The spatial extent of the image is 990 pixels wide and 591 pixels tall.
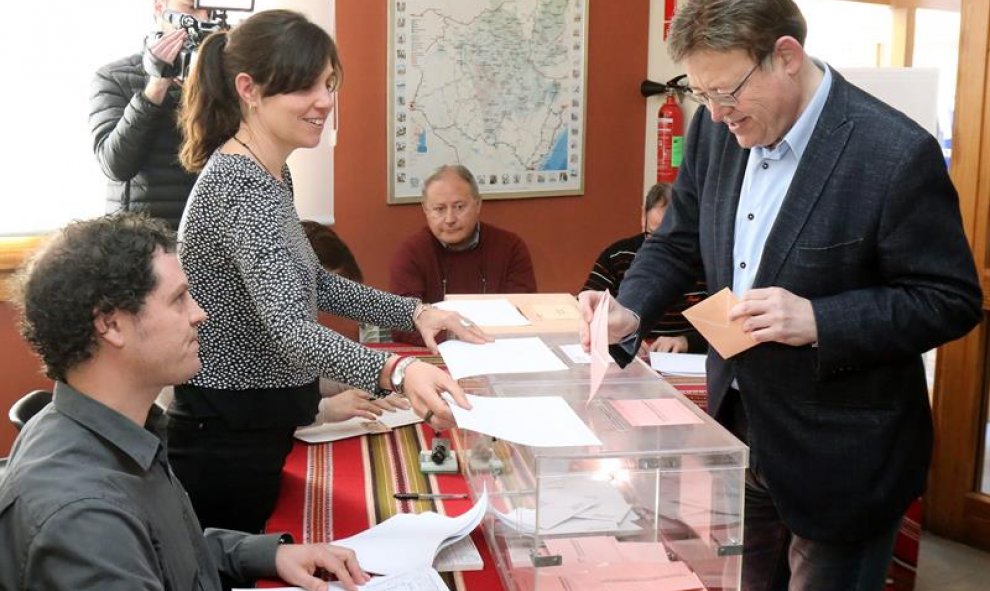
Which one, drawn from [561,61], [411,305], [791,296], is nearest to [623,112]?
[561,61]

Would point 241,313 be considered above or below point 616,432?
above

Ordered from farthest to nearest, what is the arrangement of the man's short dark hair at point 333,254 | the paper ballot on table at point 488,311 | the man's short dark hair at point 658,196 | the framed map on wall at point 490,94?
the framed map on wall at point 490,94 → the man's short dark hair at point 658,196 → the man's short dark hair at point 333,254 → the paper ballot on table at point 488,311

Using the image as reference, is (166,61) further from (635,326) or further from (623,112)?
(623,112)

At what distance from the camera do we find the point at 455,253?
408cm

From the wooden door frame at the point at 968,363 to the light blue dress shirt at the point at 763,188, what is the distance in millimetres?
2067

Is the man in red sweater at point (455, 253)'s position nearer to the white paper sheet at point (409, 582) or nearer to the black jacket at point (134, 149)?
the black jacket at point (134, 149)

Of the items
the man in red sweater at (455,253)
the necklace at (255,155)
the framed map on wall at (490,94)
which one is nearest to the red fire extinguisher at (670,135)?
the framed map on wall at (490,94)

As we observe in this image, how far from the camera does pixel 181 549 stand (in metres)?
1.39

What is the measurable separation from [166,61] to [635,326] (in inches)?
68.7

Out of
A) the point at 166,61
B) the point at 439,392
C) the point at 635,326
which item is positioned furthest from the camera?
the point at 166,61

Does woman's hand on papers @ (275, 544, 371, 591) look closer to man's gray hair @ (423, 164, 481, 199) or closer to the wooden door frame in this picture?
man's gray hair @ (423, 164, 481, 199)

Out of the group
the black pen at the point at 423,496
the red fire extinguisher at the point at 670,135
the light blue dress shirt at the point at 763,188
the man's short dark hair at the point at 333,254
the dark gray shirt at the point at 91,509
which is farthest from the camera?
the red fire extinguisher at the point at 670,135

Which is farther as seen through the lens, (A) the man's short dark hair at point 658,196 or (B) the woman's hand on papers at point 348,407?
(A) the man's short dark hair at point 658,196

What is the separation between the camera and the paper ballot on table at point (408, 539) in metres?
1.64
